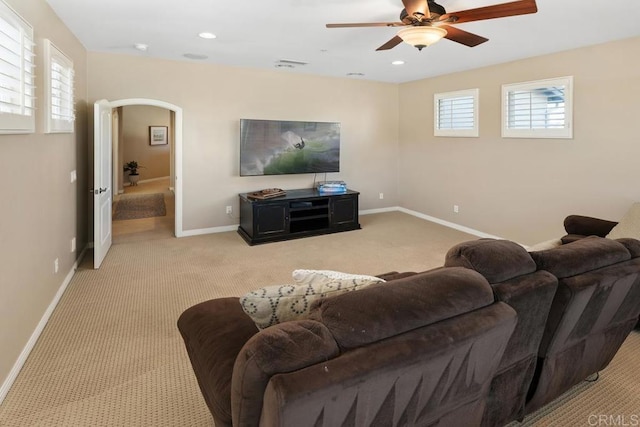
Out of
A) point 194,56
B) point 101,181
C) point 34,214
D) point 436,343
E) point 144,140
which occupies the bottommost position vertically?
point 436,343

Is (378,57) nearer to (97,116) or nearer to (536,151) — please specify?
(536,151)

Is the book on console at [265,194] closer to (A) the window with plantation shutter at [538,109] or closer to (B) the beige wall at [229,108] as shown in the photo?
(B) the beige wall at [229,108]

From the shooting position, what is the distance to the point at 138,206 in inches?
303

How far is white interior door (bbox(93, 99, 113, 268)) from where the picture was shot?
4113mm

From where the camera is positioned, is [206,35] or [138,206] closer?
[206,35]

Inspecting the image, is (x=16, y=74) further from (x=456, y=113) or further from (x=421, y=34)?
(x=456, y=113)

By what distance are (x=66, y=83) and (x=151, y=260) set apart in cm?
207

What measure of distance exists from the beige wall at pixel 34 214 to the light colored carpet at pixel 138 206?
115 inches

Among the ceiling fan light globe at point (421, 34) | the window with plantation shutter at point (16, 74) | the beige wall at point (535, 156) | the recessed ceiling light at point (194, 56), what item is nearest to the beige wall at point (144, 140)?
the recessed ceiling light at point (194, 56)

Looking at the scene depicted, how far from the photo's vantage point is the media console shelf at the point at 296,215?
5.27 meters

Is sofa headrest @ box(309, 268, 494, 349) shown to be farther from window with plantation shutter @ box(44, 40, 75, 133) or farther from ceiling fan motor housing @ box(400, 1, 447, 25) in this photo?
window with plantation shutter @ box(44, 40, 75, 133)

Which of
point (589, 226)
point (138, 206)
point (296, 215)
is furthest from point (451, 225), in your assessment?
point (138, 206)

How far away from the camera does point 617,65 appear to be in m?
3.94

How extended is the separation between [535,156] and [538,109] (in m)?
0.59
